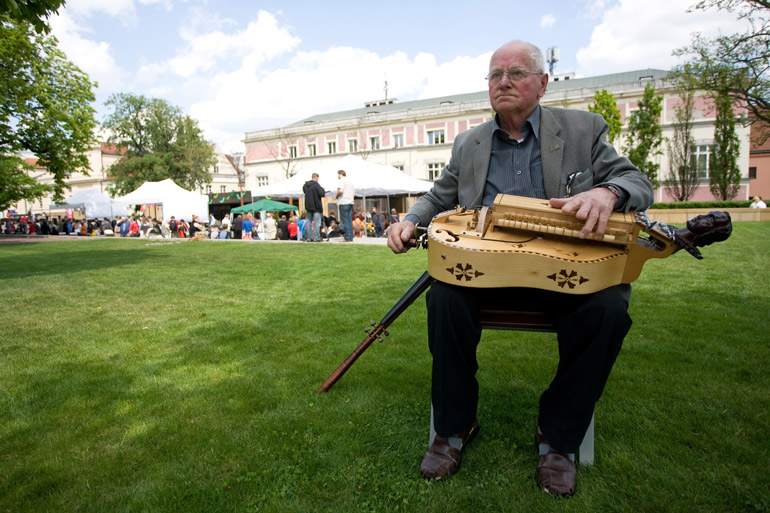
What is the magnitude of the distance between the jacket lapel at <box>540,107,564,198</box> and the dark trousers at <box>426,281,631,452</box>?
563 mm

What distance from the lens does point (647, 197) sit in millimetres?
1988

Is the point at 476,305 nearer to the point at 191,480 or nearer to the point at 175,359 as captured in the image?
the point at 191,480

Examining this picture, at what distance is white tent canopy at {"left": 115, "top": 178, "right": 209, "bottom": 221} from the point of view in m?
27.2

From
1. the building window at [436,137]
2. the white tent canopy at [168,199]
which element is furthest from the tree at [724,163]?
the white tent canopy at [168,199]

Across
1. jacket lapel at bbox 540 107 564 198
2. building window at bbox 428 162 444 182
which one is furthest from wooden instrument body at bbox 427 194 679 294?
building window at bbox 428 162 444 182

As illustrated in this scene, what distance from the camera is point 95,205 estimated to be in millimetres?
33969

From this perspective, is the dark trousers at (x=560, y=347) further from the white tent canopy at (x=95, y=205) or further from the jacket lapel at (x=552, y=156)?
the white tent canopy at (x=95, y=205)

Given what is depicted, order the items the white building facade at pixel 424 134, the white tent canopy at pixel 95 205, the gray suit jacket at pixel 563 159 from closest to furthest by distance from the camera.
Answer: the gray suit jacket at pixel 563 159 < the white tent canopy at pixel 95 205 < the white building facade at pixel 424 134

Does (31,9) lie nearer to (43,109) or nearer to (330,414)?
(330,414)

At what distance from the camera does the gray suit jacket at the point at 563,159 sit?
88.6 inches

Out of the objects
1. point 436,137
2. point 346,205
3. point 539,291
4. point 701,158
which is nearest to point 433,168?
point 436,137

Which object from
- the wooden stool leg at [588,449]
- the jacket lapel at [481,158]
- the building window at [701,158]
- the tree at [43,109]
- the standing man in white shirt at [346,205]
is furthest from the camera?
the building window at [701,158]

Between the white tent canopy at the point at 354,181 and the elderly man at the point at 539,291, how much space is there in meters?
15.8

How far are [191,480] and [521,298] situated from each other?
66.5 inches
